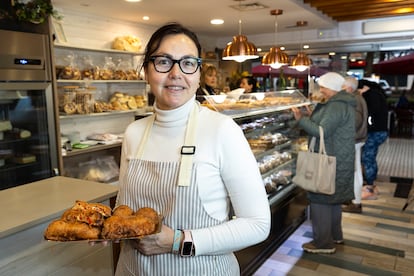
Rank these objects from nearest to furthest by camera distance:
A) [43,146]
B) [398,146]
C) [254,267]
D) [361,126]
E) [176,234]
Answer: [176,234] → [254,267] → [43,146] → [361,126] → [398,146]

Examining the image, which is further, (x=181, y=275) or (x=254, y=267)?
(x=254, y=267)

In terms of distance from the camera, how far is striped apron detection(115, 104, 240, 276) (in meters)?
1.14

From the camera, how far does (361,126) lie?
4422 mm

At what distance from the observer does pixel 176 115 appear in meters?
1.20

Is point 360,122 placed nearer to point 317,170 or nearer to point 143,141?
point 317,170

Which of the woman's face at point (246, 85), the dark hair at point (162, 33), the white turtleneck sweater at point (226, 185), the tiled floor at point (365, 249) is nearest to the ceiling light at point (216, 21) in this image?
the woman's face at point (246, 85)

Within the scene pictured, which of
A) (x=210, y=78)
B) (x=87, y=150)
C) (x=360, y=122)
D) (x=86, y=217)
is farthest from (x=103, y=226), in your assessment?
(x=360, y=122)

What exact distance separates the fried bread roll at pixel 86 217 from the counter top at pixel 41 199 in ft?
1.89

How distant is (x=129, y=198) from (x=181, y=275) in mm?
329

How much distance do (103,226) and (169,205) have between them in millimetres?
221

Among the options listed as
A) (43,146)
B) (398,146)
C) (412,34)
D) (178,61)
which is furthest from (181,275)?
(398,146)

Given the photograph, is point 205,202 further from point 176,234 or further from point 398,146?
point 398,146

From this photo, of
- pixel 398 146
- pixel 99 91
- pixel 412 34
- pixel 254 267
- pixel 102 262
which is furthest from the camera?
pixel 398 146

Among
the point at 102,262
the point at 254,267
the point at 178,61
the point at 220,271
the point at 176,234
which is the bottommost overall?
the point at 254,267
